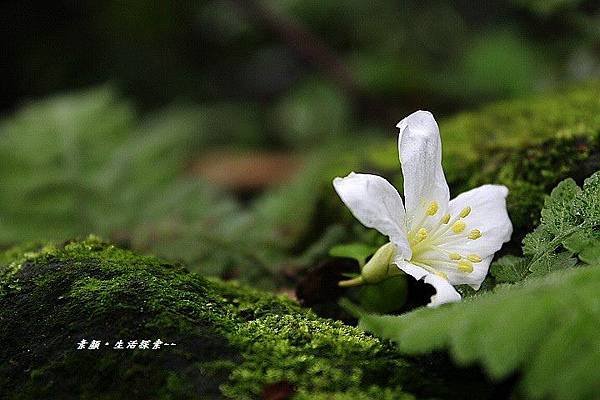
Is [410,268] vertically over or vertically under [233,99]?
under

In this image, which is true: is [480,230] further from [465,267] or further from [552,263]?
[552,263]

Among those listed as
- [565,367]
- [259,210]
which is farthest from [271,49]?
[565,367]

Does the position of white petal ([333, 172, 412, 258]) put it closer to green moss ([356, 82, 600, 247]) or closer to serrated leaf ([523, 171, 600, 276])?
serrated leaf ([523, 171, 600, 276])

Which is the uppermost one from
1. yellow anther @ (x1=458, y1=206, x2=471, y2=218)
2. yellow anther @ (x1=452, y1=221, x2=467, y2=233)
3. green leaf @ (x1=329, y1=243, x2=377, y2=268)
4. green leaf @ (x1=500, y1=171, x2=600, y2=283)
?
green leaf @ (x1=329, y1=243, x2=377, y2=268)

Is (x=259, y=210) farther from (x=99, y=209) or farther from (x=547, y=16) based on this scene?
(x=547, y=16)

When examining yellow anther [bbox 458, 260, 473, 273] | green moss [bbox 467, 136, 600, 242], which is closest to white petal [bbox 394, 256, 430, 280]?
yellow anther [bbox 458, 260, 473, 273]

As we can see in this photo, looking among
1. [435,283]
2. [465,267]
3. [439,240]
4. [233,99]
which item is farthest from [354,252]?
[233,99]
